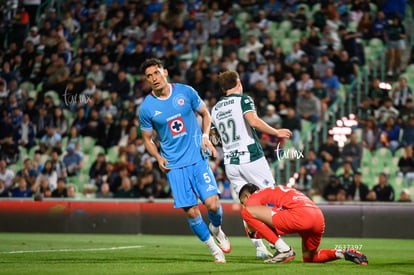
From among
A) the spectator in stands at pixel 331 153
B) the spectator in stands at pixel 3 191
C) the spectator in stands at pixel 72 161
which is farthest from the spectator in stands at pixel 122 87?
the spectator in stands at pixel 331 153

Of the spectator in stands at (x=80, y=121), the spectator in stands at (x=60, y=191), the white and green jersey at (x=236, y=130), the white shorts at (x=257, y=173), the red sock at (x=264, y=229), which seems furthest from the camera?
the spectator in stands at (x=80, y=121)

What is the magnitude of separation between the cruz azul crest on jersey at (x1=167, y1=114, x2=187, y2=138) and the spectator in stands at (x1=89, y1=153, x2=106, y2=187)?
926cm

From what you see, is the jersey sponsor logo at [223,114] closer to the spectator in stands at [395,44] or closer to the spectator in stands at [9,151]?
the spectator in stands at [395,44]

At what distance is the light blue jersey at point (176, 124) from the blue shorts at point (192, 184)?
0.08 meters

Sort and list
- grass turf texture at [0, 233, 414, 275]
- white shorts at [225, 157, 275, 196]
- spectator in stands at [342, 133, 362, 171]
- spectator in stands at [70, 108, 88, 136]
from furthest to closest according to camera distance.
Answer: spectator in stands at [70, 108, 88, 136]
spectator in stands at [342, 133, 362, 171]
white shorts at [225, 157, 275, 196]
grass turf texture at [0, 233, 414, 275]

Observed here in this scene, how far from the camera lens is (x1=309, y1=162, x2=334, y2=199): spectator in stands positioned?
55.8ft

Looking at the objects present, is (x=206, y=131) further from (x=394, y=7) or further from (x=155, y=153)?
(x=394, y=7)

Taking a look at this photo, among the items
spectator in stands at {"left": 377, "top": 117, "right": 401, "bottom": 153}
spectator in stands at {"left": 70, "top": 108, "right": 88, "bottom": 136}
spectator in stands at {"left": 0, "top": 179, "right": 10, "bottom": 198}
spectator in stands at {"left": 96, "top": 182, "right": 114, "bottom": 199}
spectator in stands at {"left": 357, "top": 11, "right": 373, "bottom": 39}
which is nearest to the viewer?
spectator in stands at {"left": 377, "top": 117, "right": 401, "bottom": 153}

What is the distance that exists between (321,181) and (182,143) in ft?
24.8

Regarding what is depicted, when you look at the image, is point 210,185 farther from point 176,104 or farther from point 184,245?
point 184,245

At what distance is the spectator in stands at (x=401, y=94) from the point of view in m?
18.6

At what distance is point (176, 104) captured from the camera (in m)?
10.1

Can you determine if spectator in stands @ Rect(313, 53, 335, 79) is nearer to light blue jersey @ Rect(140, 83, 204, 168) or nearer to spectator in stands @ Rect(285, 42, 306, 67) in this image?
spectator in stands @ Rect(285, 42, 306, 67)

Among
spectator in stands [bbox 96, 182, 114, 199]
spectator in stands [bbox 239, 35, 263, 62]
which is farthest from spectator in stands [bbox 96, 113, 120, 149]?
spectator in stands [bbox 239, 35, 263, 62]
